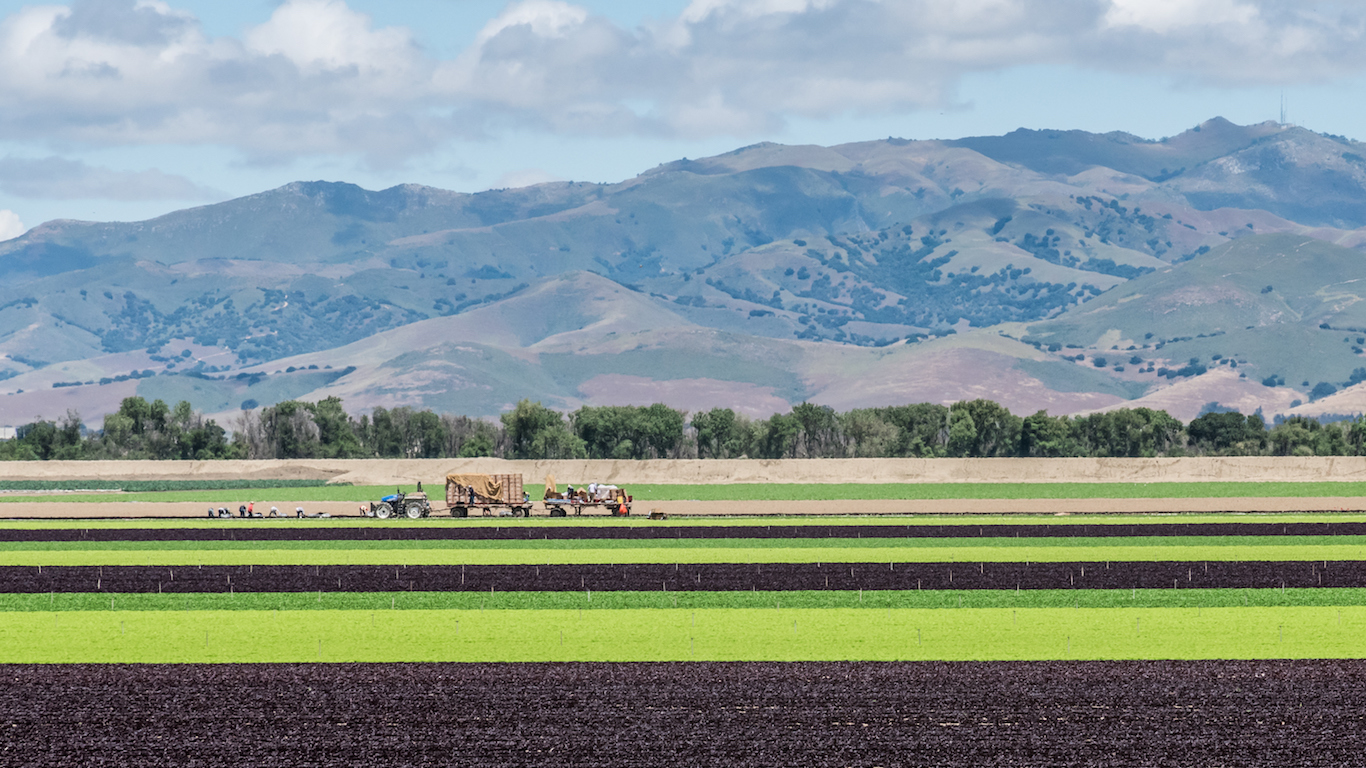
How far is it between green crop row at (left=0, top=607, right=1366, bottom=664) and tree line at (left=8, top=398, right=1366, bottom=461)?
398ft

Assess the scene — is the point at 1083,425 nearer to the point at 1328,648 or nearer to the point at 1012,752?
the point at 1328,648

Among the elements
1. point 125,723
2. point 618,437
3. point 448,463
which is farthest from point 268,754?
point 618,437

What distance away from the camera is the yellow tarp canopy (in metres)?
96.1

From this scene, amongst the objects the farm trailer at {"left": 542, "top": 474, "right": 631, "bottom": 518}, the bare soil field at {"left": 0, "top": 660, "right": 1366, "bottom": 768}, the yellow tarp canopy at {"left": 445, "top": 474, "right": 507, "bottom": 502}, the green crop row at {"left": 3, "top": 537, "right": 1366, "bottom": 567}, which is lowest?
the bare soil field at {"left": 0, "top": 660, "right": 1366, "bottom": 768}

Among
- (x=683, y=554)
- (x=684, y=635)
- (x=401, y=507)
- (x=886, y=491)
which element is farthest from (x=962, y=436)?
(x=684, y=635)

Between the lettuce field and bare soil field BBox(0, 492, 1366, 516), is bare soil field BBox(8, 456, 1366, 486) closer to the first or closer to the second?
bare soil field BBox(0, 492, 1366, 516)

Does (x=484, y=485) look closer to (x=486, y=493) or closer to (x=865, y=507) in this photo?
(x=486, y=493)

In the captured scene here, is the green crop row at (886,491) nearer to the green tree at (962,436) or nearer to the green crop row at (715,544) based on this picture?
the green crop row at (715,544)

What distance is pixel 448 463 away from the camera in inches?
5664

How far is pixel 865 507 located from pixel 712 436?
268 ft

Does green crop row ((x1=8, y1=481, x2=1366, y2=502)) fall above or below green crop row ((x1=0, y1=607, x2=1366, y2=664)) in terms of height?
above

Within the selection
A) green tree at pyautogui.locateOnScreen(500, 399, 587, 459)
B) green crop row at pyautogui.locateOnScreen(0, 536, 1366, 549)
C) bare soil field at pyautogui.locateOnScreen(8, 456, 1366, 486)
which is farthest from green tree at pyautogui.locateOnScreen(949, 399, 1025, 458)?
green crop row at pyautogui.locateOnScreen(0, 536, 1366, 549)

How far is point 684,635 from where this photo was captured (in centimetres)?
4162

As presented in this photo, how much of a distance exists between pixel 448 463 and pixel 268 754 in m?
117
